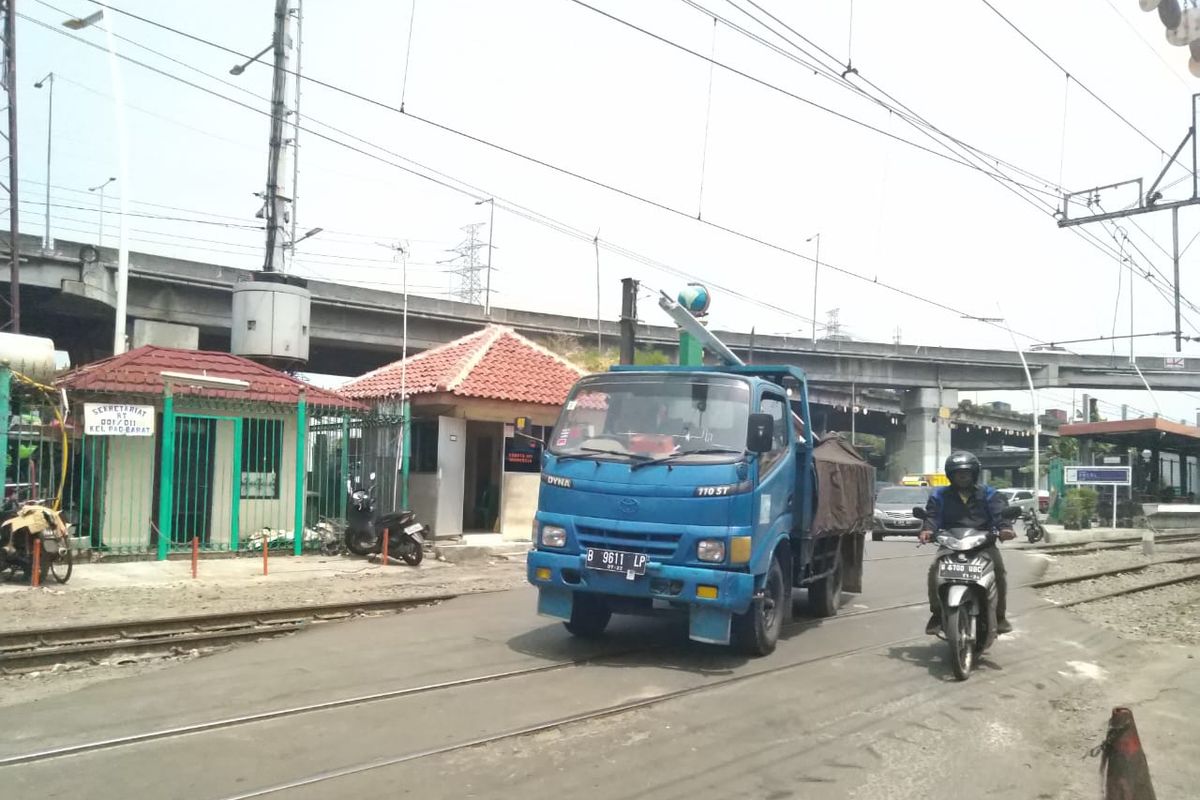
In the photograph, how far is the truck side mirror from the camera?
7.68 meters

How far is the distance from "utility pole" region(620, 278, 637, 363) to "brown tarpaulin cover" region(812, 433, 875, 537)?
693cm

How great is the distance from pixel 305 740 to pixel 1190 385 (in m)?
59.4

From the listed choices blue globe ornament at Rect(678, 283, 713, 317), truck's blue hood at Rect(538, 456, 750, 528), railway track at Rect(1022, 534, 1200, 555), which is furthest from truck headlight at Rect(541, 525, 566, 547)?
railway track at Rect(1022, 534, 1200, 555)

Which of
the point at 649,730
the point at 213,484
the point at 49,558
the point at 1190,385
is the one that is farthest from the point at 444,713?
the point at 1190,385

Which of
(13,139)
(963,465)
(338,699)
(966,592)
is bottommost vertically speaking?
(338,699)

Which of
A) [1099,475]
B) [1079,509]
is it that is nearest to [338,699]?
[1099,475]

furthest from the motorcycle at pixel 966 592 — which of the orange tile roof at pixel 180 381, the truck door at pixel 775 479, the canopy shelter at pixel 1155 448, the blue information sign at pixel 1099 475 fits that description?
the canopy shelter at pixel 1155 448

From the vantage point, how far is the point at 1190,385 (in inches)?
2100

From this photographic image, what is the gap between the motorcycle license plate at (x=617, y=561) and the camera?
7.57 meters

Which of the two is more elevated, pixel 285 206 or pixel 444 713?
pixel 285 206

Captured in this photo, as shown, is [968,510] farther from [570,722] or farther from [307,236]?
[307,236]

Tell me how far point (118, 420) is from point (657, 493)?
10199mm

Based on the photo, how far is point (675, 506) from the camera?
24.8ft

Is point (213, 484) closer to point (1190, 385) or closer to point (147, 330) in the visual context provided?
point (147, 330)
